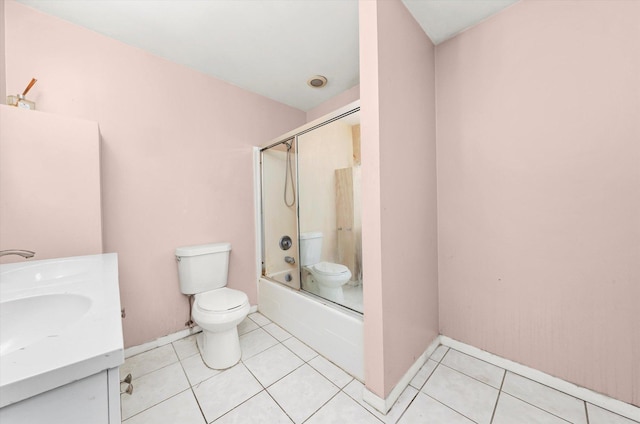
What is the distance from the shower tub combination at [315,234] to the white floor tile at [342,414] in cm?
18

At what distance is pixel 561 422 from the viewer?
112 centimetres

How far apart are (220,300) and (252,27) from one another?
6.02 feet

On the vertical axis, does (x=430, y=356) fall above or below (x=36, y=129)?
below

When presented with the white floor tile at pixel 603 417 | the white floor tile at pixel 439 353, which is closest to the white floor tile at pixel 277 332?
the white floor tile at pixel 439 353

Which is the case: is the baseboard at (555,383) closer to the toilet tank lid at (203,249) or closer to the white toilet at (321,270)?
the white toilet at (321,270)

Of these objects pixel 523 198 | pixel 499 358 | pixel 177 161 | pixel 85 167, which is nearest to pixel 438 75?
pixel 523 198

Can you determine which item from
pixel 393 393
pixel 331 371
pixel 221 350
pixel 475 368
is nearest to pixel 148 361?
pixel 221 350

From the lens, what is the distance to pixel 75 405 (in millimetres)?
441

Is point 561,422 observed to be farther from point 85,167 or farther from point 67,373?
point 85,167

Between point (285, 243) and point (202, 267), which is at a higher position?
point (285, 243)

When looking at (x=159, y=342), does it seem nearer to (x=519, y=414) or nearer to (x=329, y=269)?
(x=329, y=269)

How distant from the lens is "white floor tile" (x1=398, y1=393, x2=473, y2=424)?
115 cm

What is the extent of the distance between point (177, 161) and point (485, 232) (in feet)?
7.51

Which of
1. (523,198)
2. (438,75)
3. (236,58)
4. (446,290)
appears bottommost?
(446,290)
